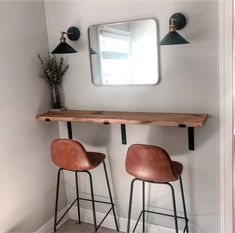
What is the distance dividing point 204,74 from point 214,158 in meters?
0.62

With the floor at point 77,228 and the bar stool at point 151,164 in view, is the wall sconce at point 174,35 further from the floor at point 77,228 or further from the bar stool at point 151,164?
the floor at point 77,228

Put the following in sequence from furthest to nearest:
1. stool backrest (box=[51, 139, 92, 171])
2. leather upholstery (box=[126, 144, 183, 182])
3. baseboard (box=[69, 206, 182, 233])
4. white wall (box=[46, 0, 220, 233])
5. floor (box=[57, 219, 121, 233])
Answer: floor (box=[57, 219, 121, 233])
baseboard (box=[69, 206, 182, 233])
stool backrest (box=[51, 139, 92, 171])
white wall (box=[46, 0, 220, 233])
leather upholstery (box=[126, 144, 183, 182])

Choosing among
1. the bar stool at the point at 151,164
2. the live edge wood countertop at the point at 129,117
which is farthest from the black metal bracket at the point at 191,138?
the bar stool at the point at 151,164

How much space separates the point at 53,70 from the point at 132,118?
849 millimetres

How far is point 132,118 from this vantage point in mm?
2045

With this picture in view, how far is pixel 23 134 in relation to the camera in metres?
2.28

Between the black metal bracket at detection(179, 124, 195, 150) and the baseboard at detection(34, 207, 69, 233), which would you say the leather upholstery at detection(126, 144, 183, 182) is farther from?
the baseboard at detection(34, 207, 69, 233)

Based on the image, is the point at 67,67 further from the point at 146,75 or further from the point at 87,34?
the point at 146,75

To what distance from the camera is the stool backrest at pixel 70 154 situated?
6.82 ft

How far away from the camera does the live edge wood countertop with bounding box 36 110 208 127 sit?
188 cm

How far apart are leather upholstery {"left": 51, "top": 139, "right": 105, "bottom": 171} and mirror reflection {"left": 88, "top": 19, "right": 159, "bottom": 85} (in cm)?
59

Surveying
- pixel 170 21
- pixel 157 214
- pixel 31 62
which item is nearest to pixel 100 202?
pixel 157 214

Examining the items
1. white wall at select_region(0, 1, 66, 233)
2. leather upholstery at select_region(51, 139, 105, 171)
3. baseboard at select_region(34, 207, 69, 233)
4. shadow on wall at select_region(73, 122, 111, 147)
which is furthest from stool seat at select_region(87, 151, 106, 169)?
baseboard at select_region(34, 207, 69, 233)

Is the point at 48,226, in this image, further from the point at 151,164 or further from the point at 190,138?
the point at 190,138
